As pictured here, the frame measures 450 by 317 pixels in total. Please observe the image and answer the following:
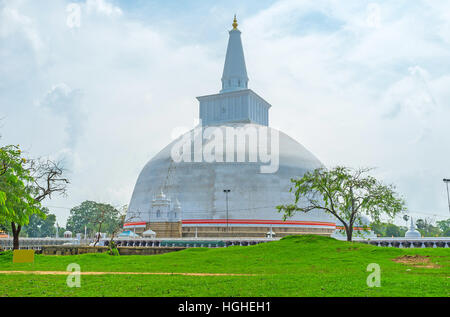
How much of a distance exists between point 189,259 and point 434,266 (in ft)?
45.4

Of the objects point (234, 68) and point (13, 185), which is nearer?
point (13, 185)

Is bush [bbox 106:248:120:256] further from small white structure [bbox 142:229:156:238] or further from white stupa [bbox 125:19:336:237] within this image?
white stupa [bbox 125:19:336:237]

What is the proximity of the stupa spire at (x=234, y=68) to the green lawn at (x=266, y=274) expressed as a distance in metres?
50.0

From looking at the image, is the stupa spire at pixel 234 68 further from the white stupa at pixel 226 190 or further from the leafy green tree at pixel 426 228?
the leafy green tree at pixel 426 228

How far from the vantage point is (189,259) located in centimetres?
2672

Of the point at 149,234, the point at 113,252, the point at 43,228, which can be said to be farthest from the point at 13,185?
the point at 43,228

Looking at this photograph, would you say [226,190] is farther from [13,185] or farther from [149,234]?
[13,185]

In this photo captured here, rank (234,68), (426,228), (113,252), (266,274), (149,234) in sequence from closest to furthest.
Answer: (266,274)
(113,252)
(149,234)
(234,68)
(426,228)

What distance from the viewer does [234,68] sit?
3034 inches

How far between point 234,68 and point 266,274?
62.2m

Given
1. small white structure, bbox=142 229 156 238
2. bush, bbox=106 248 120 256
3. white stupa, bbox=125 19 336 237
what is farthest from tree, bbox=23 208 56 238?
bush, bbox=106 248 120 256

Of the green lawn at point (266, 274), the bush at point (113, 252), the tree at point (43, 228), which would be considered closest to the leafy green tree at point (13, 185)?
the green lawn at point (266, 274)

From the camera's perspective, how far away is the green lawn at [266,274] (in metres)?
13.2
